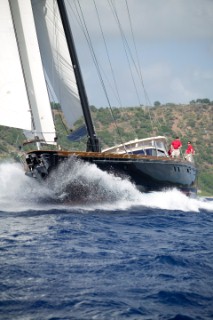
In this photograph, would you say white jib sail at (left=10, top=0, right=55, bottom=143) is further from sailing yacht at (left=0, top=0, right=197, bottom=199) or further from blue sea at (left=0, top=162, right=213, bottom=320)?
blue sea at (left=0, top=162, right=213, bottom=320)

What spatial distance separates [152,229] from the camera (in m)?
15.0

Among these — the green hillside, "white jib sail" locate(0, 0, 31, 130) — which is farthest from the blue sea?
the green hillside

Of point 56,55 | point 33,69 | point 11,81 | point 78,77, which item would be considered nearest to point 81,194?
point 11,81

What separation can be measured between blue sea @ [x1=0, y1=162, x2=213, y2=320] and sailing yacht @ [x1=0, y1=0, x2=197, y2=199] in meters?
0.79

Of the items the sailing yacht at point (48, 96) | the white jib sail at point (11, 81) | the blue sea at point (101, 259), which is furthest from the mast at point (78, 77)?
the white jib sail at point (11, 81)

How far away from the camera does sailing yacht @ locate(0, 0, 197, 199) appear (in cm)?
1897

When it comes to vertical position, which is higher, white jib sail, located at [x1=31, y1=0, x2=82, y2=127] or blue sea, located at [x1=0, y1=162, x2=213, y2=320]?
white jib sail, located at [x1=31, y1=0, x2=82, y2=127]

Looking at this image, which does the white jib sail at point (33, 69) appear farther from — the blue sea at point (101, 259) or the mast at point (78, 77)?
the blue sea at point (101, 259)

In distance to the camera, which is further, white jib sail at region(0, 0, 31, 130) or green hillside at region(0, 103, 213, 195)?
green hillside at region(0, 103, 213, 195)

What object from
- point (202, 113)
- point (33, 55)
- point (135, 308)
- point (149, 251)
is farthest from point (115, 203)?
point (202, 113)

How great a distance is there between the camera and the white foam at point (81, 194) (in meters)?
19.4

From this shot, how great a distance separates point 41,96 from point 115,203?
15.6ft

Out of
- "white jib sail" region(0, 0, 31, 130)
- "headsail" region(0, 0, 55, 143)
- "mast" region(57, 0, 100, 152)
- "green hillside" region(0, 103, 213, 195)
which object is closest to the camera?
"white jib sail" region(0, 0, 31, 130)

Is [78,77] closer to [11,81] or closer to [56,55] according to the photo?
[56,55]
